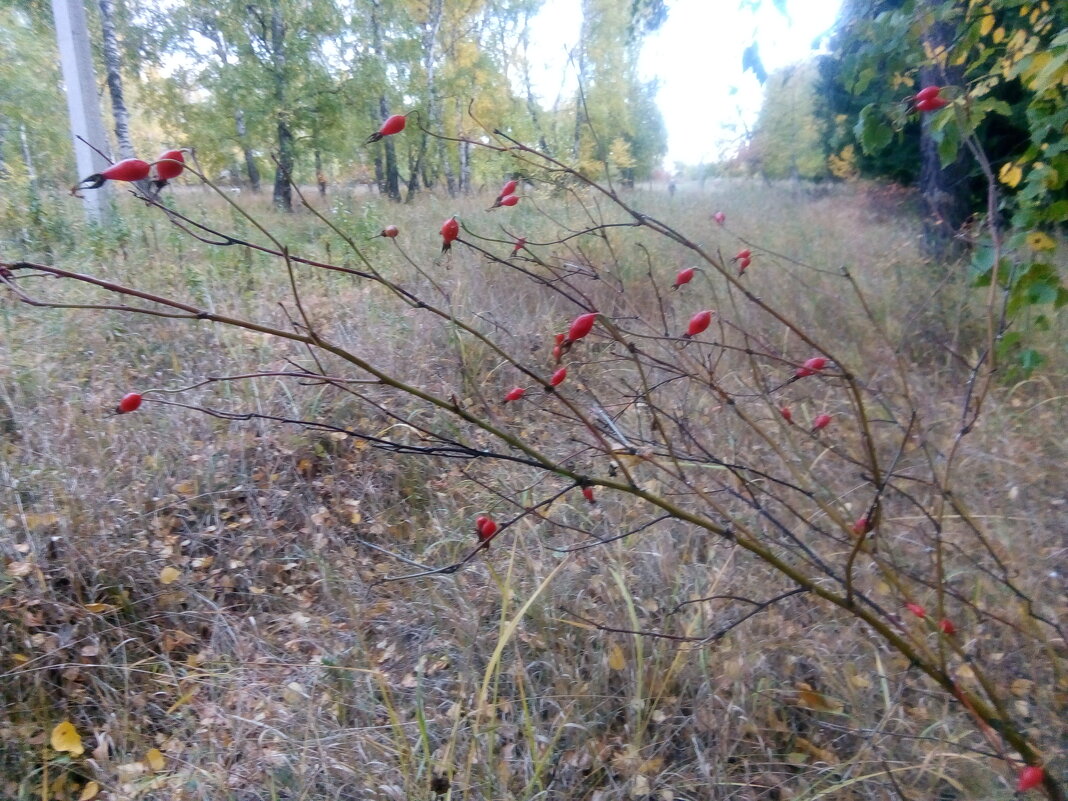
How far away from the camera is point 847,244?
6215mm

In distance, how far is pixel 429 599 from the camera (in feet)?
7.21

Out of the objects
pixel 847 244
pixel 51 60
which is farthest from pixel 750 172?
pixel 51 60

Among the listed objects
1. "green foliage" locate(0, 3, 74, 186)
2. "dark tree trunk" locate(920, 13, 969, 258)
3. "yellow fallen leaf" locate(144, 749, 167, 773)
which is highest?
"green foliage" locate(0, 3, 74, 186)

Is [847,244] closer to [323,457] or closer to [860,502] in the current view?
[860,502]

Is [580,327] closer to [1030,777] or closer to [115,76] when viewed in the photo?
[1030,777]

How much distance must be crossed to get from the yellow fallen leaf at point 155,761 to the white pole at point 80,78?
4646mm

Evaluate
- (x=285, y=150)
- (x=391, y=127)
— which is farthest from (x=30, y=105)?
(x=391, y=127)

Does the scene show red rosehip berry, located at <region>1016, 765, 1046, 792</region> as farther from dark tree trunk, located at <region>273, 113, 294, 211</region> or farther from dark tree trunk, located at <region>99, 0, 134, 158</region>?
dark tree trunk, located at <region>99, 0, 134, 158</region>

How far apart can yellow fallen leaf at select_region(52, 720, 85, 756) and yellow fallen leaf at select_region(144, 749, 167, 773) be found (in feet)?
0.64

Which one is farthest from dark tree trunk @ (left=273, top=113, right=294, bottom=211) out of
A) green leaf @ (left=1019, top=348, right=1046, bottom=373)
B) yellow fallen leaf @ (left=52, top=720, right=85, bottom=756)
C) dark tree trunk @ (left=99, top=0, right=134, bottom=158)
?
green leaf @ (left=1019, top=348, right=1046, bottom=373)

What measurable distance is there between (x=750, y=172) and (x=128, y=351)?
15.4m

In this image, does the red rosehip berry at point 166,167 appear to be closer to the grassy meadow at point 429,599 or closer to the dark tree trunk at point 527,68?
the grassy meadow at point 429,599

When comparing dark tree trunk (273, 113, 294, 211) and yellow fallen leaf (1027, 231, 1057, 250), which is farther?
dark tree trunk (273, 113, 294, 211)

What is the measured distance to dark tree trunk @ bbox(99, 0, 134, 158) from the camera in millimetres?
7574
